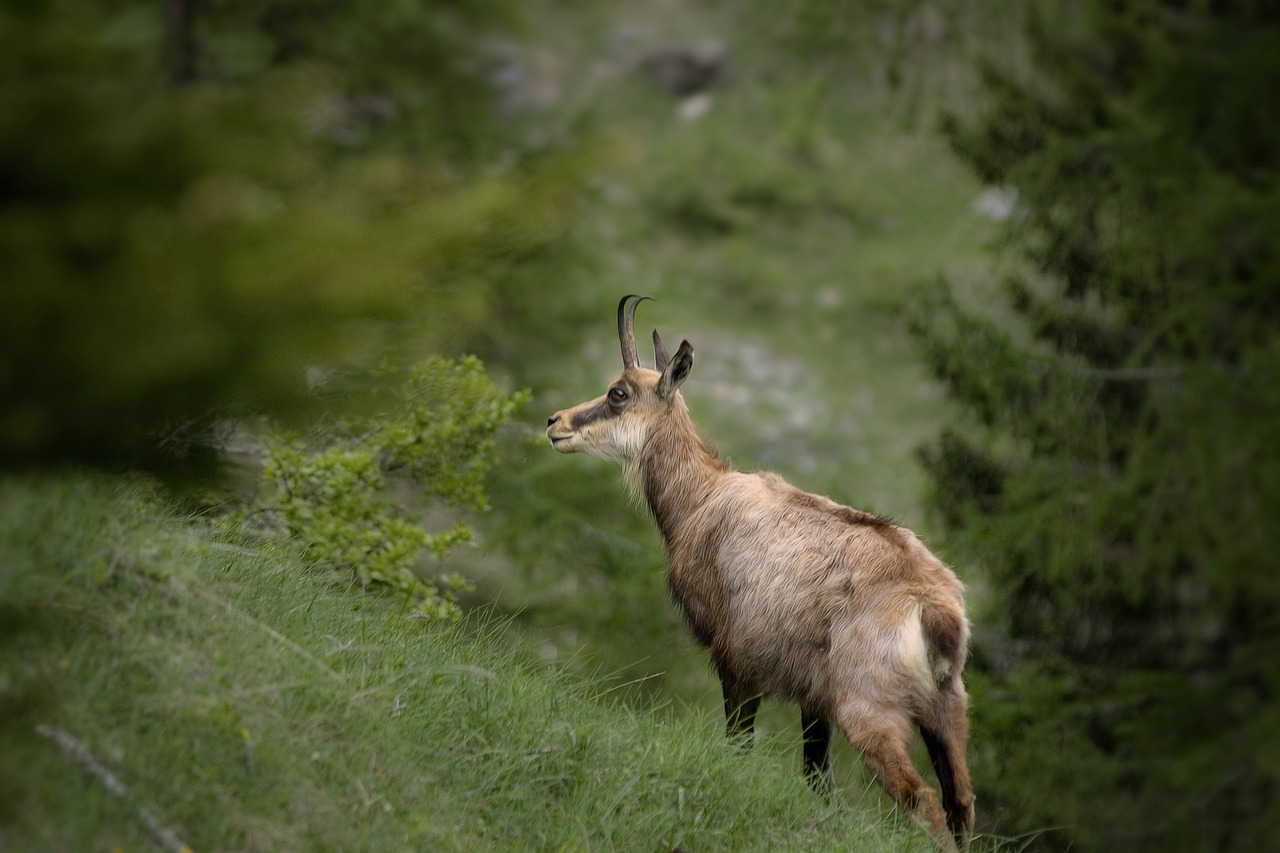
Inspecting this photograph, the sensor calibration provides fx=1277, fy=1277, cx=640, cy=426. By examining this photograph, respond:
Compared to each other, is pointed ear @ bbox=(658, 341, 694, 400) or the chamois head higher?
pointed ear @ bbox=(658, 341, 694, 400)

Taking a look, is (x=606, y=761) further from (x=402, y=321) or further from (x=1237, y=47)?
(x=1237, y=47)

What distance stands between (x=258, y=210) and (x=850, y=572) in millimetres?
3943

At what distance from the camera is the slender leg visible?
659cm

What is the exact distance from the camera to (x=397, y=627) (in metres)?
5.69

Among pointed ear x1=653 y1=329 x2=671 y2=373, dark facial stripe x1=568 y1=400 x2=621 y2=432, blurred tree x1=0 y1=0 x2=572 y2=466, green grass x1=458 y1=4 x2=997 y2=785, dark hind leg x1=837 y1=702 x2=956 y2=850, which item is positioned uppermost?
blurred tree x1=0 y1=0 x2=572 y2=466

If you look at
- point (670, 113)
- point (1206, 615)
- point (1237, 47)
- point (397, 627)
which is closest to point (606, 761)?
point (397, 627)

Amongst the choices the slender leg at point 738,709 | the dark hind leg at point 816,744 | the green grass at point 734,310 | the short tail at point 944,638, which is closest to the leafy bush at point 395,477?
the slender leg at point 738,709

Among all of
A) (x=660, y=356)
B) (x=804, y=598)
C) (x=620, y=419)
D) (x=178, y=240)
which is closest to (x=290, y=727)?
(x=178, y=240)

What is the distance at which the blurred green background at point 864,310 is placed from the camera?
285 cm

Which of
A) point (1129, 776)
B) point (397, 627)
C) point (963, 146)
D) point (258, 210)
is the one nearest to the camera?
point (258, 210)

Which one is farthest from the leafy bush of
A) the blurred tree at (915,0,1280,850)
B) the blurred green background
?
the blurred tree at (915,0,1280,850)

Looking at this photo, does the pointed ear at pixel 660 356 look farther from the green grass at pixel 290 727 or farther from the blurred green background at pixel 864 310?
the green grass at pixel 290 727

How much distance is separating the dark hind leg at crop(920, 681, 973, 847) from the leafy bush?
245 cm

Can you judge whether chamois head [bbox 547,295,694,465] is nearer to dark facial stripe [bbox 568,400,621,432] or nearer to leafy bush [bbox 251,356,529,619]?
dark facial stripe [bbox 568,400,621,432]
